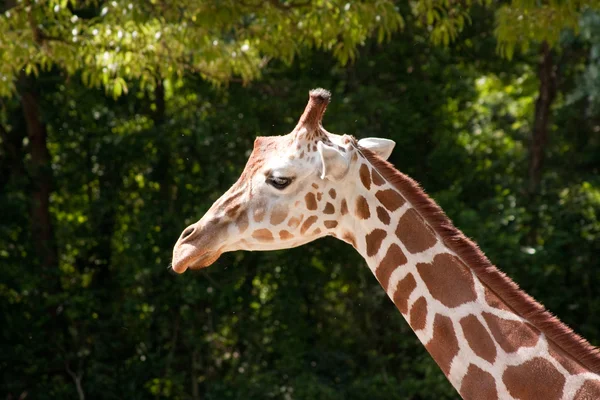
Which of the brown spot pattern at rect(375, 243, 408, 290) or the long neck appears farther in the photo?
the brown spot pattern at rect(375, 243, 408, 290)

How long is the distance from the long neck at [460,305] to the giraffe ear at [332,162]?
8 cm

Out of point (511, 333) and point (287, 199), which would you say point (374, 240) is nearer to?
point (287, 199)

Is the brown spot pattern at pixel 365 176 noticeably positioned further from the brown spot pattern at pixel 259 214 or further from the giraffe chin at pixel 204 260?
the giraffe chin at pixel 204 260

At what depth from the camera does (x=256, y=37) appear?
741cm

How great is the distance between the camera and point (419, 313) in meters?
2.95

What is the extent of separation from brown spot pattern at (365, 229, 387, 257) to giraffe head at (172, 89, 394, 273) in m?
0.10

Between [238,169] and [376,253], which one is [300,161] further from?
[238,169]

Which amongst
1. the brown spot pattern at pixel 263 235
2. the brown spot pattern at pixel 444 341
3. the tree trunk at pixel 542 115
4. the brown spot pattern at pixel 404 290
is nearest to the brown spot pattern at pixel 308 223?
the brown spot pattern at pixel 263 235

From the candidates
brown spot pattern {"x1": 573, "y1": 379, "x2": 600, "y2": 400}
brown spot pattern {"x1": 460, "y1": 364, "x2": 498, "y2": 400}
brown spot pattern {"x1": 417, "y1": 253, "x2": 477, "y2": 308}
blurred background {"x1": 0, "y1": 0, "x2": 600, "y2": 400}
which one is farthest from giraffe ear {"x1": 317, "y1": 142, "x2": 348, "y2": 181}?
blurred background {"x1": 0, "y1": 0, "x2": 600, "y2": 400}

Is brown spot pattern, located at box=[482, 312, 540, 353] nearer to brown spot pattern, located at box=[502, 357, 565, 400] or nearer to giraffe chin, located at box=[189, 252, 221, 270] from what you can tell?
brown spot pattern, located at box=[502, 357, 565, 400]

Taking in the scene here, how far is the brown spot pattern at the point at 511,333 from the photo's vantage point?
274 cm

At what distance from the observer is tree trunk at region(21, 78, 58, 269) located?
9570mm

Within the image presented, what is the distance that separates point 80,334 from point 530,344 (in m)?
7.52

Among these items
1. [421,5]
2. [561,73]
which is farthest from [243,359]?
[561,73]
